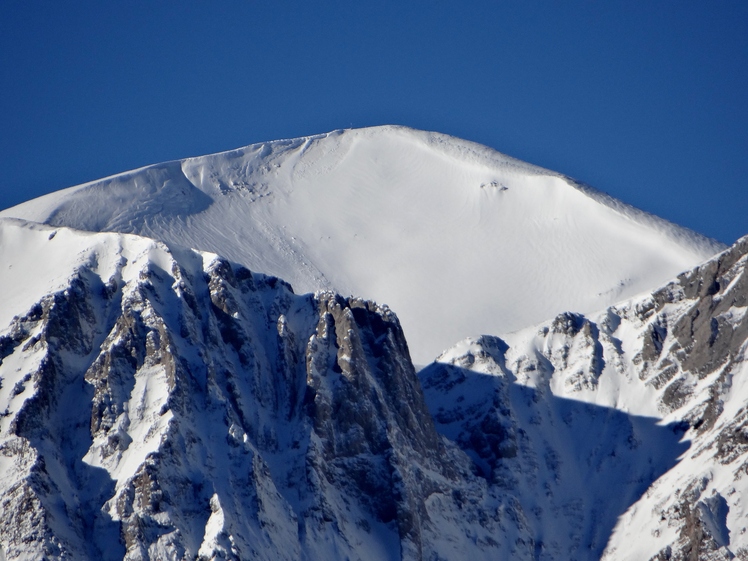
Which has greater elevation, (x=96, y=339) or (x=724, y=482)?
(x=96, y=339)

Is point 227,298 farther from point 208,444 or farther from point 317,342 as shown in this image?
point 208,444

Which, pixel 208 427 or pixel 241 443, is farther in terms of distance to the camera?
pixel 208 427

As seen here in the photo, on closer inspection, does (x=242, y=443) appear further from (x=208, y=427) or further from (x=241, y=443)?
(x=208, y=427)

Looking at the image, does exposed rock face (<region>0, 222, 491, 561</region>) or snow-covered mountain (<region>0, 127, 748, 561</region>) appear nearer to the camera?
exposed rock face (<region>0, 222, 491, 561</region>)

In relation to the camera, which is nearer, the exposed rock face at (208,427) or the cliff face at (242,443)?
the exposed rock face at (208,427)

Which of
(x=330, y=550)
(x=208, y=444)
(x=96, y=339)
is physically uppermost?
(x=96, y=339)

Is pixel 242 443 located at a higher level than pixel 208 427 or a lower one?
lower

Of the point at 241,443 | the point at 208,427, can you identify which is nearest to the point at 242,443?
the point at 241,443

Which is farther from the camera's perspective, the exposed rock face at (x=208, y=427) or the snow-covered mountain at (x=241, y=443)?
the snow-covered mountain at (x=241, y=443)

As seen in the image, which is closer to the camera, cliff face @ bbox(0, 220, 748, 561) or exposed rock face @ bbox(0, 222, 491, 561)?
exposed rock face @ bbox(0, 222, 491, 561)

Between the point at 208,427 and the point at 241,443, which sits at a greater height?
the point at 208,427

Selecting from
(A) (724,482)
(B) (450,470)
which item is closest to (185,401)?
(B) (450,470)

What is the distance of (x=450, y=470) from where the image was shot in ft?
637

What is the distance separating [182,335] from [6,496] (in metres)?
32.1
